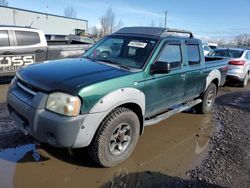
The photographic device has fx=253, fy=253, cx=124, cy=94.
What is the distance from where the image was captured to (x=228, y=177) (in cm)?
371

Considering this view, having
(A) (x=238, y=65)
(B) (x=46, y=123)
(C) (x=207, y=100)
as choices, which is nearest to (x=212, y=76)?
(C) (x=207, y=100)

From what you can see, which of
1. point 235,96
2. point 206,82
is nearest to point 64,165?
point 206,82

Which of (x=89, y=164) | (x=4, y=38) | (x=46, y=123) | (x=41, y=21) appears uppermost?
(x=41, y=21)

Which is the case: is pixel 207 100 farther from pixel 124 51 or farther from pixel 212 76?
pixel 124 51

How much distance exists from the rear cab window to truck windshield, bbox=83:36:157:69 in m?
1.17

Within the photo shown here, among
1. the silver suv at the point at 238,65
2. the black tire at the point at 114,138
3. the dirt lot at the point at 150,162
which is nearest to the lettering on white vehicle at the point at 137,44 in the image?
the black tire at the point at 114,138

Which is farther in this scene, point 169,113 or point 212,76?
point 212,76

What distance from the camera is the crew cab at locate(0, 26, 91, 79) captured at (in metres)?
7.73

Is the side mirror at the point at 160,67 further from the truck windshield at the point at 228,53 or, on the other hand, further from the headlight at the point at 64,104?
the truck windshield at the point at 228,53

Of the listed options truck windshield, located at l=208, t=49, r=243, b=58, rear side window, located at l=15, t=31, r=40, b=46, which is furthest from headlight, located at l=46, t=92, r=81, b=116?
truck windshield, located at l=208, t=49, r=243, b=58

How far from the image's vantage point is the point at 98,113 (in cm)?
318

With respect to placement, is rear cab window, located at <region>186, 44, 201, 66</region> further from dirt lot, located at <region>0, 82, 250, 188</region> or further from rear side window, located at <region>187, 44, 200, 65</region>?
dirt lot, located at <region>0, 82, 250, 188</region>

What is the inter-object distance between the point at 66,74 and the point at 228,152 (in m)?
3.15

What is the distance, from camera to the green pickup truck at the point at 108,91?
3.06 metres
